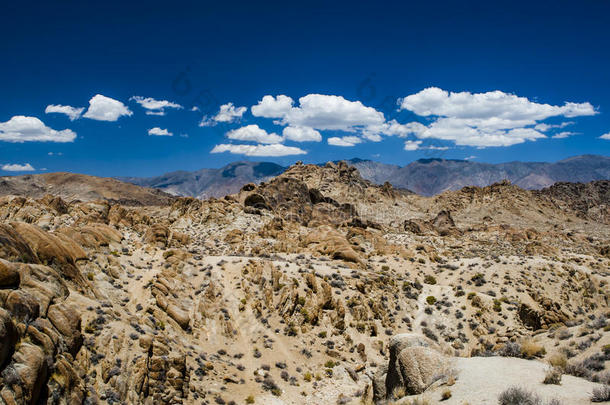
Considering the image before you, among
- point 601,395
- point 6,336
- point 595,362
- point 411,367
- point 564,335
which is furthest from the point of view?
point 564,335

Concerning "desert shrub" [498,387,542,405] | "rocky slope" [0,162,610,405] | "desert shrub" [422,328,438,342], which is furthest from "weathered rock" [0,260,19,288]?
"desert shrub" [422,328,438,342]

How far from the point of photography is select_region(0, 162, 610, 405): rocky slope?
1392 cm

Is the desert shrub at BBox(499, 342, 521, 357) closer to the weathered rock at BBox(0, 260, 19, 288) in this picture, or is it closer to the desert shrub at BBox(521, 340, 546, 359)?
the desert shrub at BBox(521, 340, 546, 359)

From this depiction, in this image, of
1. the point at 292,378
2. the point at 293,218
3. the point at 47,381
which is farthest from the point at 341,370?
the point at 293,218

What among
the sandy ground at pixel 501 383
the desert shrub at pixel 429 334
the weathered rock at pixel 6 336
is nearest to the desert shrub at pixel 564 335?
the sandy ground at pixel 501 383

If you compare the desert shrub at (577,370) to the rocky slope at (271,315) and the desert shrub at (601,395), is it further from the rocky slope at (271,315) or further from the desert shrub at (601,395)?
the desert shrub at (601,395)

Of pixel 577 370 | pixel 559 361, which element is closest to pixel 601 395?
pixel 577 370

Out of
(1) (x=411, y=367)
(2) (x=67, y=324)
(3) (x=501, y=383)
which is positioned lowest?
(1) (x=411, y=367)

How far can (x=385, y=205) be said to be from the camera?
142m

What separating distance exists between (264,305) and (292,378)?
799 centimetres

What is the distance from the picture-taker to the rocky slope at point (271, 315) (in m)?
13.9

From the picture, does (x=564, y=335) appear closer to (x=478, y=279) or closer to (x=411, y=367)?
(x=411, y=367)

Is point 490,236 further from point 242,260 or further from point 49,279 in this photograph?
point 49,279

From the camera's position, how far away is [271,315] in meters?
31.0
